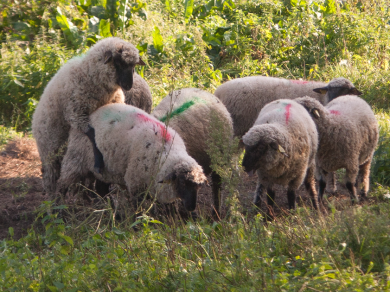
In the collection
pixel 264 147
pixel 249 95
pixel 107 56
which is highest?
pixel 107 56

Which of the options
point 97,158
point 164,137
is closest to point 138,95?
point 97,158

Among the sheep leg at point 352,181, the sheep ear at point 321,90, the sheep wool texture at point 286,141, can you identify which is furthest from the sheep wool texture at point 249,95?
the sheep leg at point 352,181

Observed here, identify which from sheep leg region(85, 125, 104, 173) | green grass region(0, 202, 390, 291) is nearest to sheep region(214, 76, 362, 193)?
sheep leg region(85, 125, 104, 173)

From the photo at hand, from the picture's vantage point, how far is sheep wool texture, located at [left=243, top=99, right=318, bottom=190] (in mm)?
5117

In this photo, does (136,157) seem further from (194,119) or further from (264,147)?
(264,147)

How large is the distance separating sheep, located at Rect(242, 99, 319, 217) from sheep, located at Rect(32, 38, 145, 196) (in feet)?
5.34

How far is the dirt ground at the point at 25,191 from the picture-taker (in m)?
5.46

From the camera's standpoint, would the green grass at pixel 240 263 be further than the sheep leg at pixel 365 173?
No

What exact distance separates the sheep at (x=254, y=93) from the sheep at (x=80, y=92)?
6.47 ft

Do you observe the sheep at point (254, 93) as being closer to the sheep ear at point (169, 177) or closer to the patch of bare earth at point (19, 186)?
the sheep ear at point (169, 177)

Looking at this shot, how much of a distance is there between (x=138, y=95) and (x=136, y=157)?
1646 millimetres

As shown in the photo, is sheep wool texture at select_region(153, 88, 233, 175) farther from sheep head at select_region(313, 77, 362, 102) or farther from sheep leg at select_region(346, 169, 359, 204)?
sheep head at select_region(313, 77, 362, 102)

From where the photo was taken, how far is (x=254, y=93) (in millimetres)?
7211

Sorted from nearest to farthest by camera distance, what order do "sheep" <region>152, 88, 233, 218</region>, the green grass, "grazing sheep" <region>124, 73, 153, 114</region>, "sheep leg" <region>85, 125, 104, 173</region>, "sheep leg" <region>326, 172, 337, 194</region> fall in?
1. the green grass
2. "sheep leg" <region>85, 125, 104, 173</region>
3. "sheep" <region>152, 88, 233, 218</region>
4. "grazing sheep" <region>124, 73, 153, 114</region>
5. "sheep leg" <region>326, 172, 337, 194</region>
